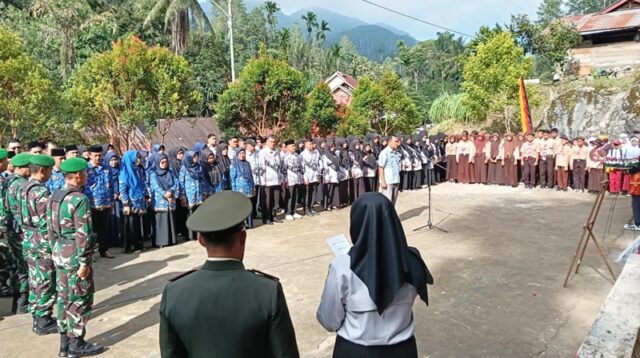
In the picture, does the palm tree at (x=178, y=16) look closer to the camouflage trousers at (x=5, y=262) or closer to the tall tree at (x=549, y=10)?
the camouflage trousers at (x=5, y=262)

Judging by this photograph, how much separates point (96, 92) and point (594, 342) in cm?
1364

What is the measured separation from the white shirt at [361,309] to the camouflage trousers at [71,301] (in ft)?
8.65

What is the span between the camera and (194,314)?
1.78 metres

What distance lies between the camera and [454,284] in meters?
5.70

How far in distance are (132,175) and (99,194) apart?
605mm

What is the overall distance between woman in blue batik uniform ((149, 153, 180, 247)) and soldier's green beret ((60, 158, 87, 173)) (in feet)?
12.1

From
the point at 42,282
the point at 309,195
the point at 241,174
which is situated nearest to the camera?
the point at 42,282

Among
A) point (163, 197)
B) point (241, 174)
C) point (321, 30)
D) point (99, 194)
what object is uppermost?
point (321, 30)

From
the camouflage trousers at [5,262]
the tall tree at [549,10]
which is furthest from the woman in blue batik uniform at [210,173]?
the tall tree at [549,10]

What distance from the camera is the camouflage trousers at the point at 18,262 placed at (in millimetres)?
5257

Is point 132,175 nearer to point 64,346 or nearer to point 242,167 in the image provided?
point 242,167

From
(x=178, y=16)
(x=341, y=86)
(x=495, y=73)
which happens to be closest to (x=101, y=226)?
(x=495, y=73)

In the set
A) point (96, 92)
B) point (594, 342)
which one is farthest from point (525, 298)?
point (96, 92)

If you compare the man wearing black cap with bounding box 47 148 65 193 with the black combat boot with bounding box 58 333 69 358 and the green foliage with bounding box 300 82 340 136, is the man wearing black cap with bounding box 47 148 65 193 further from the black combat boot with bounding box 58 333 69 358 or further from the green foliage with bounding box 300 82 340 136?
the green foliage with bounding box 300 82 340 136
